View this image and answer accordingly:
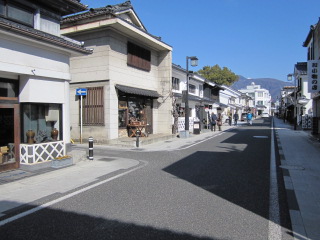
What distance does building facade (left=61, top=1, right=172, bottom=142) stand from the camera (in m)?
14.6

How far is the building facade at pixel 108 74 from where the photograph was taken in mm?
14648

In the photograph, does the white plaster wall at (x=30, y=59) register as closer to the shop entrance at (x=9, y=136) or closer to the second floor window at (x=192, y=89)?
the shop entrance at (x=9, y=136)

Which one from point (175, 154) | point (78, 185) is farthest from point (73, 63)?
point (78, 185)

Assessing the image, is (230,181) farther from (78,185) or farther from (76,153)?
(76,153)

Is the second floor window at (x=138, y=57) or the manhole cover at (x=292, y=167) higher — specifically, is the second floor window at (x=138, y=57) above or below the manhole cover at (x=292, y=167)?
above

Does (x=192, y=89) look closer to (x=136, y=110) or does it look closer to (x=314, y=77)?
(x=136, y=110)

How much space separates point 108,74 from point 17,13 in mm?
6251

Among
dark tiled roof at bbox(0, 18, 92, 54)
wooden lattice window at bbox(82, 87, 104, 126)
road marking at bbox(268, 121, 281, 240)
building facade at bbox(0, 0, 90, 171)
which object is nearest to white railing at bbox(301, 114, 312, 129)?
wooden lattice window at bbox(82, 87, 104, 126)

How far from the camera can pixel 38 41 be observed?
805cm

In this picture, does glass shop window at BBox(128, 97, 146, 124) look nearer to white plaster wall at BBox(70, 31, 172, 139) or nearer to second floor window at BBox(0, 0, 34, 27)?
white plaster wall at BBox(70, 31, 172, 139)

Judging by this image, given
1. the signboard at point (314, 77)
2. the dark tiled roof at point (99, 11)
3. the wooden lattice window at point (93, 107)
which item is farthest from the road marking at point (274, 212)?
the dark tiled roof at point (99, 11)

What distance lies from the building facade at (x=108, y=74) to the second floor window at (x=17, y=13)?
5474 mm

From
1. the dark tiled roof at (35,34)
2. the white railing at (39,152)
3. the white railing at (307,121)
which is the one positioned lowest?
the white railing at (39,152)

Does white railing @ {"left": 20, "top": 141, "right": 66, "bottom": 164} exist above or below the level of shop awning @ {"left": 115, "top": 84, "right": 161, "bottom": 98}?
below
